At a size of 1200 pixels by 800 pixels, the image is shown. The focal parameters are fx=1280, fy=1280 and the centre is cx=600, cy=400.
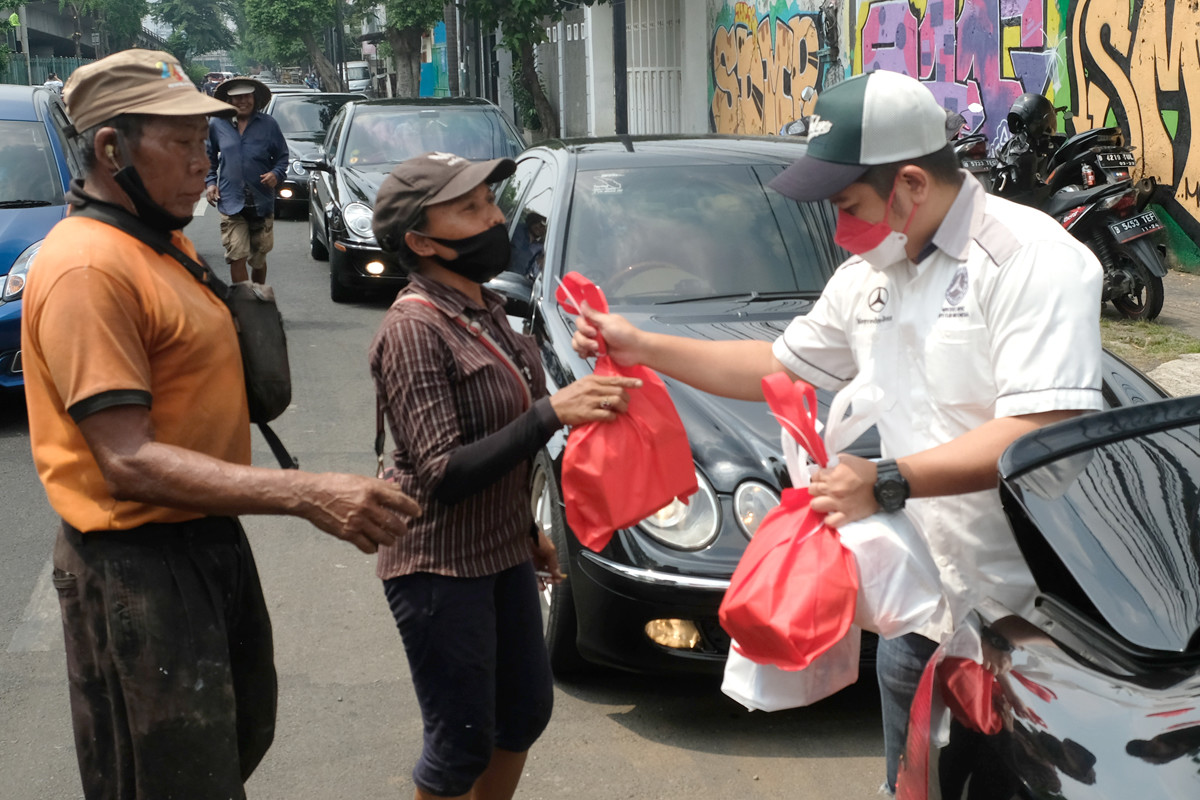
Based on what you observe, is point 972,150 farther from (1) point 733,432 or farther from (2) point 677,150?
(1) point 733,432

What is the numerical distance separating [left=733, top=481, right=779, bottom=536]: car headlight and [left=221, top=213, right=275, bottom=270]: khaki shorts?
701cm

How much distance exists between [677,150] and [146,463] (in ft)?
12.1

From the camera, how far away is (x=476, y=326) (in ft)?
8.94

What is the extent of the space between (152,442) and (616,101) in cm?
2241

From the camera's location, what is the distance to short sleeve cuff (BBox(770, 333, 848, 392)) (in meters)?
2.84

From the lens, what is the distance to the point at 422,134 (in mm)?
11516

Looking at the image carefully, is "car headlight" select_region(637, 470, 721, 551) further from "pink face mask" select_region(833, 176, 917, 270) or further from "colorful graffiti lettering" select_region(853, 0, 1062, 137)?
"colorful graffiti lettering" select_region(853, 0, 1062, 137)

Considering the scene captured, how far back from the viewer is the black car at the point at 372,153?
10516 millimetres

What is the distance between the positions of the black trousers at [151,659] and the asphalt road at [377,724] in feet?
4.10

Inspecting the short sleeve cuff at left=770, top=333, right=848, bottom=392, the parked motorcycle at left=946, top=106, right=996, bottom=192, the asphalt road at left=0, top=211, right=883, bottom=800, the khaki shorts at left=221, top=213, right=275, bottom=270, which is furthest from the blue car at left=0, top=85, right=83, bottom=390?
the parked motorcycle at left=946, top=106, right=996, bottom=192

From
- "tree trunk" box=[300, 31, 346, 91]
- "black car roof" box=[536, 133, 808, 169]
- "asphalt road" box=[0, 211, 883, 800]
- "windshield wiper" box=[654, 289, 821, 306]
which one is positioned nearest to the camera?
"asphalt road" box=[0, 211, 883, 800]

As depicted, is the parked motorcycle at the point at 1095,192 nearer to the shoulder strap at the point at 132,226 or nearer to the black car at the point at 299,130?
the shoulder strap at the point at 132,226

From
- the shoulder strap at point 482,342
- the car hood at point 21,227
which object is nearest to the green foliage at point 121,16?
the car hood at point 21,227

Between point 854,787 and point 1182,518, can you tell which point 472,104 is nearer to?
point 854,787
